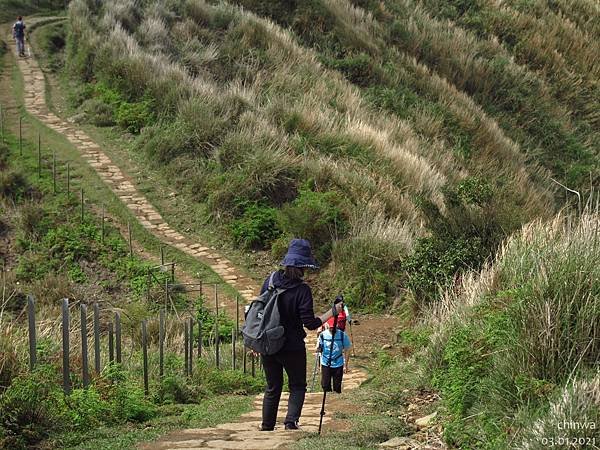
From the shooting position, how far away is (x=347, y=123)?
19.6m

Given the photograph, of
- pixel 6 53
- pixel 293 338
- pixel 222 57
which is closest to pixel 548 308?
pixel 293 338

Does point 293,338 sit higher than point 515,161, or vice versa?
point 293,338

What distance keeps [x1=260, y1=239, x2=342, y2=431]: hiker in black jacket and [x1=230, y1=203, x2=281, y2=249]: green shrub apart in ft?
30.3

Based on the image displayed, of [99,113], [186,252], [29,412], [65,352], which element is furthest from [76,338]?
[99,113]

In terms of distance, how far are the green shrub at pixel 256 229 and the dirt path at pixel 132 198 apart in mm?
566

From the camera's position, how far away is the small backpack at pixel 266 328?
657cm

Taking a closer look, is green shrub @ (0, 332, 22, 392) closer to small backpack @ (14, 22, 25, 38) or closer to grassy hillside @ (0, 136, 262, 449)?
grassy hillside @ (0, 136, 262, 449)

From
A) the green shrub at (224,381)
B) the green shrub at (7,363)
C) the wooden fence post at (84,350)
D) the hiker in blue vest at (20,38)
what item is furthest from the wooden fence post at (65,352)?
the hiker in blue vest at (20,38)

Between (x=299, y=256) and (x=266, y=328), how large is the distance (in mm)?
614

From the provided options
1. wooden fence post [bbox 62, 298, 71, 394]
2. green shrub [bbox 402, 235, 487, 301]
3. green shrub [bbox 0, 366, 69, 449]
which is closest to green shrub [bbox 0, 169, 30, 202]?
green shrub [bbox 402, 235, 487, 301]

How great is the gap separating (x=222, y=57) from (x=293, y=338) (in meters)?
18.9

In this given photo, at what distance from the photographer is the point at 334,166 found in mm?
17047

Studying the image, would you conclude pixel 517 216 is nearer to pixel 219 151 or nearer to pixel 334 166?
pixel 334 166

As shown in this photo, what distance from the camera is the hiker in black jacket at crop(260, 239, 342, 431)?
6664 mm
